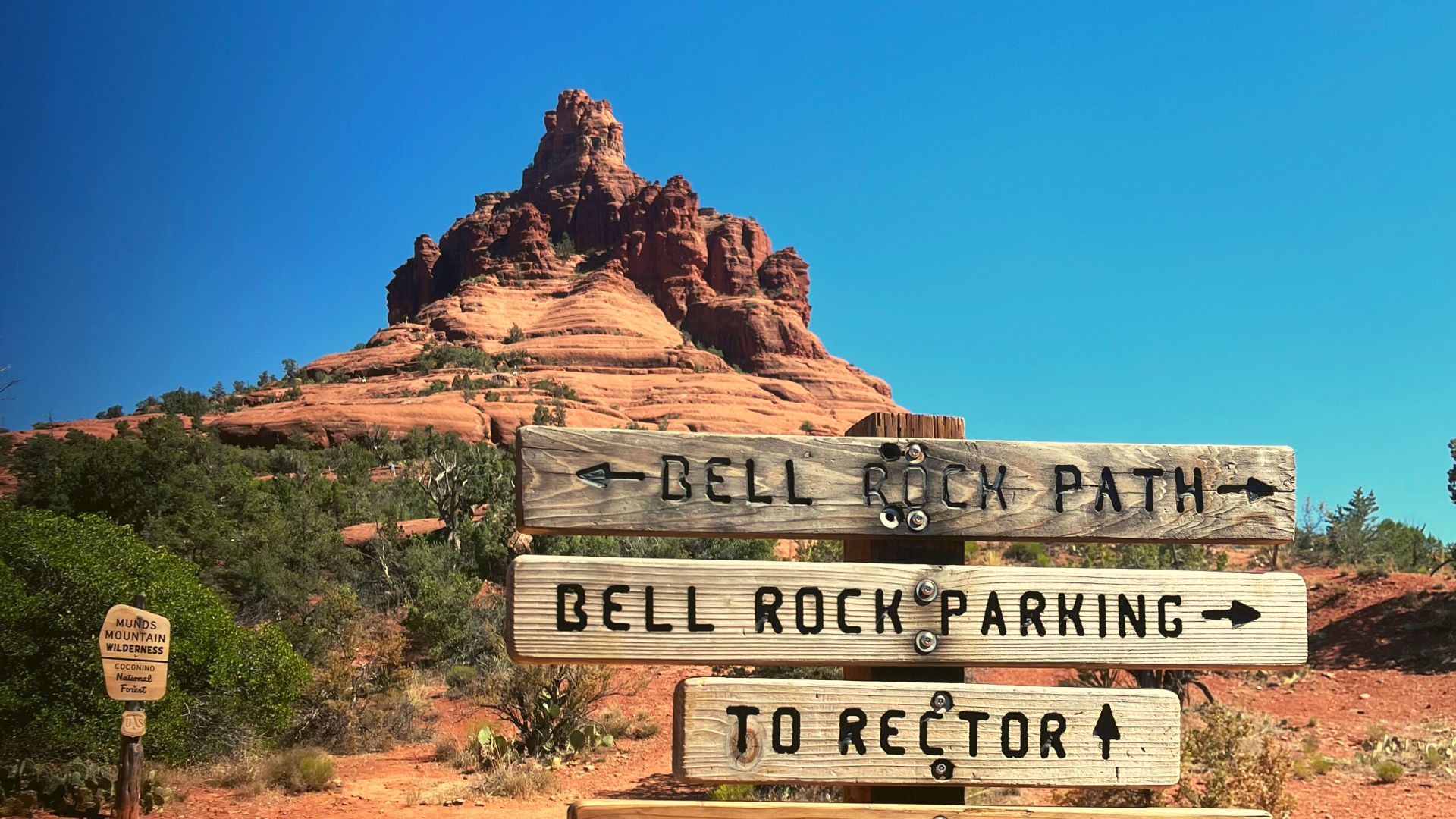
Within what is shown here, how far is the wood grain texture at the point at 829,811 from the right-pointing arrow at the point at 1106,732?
0.15 metres

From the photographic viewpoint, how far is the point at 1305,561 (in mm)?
23812

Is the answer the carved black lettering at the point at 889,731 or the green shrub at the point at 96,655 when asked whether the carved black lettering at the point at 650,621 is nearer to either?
the carved black lettering at the point at 889,731

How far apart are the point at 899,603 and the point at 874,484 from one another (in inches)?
12.6

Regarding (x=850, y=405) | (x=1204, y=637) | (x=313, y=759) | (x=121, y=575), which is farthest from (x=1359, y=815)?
(x=850, y=405)

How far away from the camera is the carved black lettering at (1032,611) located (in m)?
2.73

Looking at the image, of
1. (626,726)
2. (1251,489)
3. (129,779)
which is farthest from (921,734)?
(626,726)

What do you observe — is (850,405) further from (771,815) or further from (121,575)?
(771,815)

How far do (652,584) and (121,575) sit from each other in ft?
29.9

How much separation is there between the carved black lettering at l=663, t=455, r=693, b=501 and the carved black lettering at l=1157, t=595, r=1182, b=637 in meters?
1.32

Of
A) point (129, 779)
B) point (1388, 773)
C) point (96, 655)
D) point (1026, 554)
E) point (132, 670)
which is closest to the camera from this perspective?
point (132, 670)

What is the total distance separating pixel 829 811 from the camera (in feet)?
8.23

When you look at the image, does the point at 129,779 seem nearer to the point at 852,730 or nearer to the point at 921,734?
the point at 852,730

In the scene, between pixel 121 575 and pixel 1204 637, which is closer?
pixel 1204 637

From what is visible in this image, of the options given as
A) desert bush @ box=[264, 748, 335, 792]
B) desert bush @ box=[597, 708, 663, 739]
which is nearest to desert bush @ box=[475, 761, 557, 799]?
desert bush @ box=[264, 748, 335, 792]
